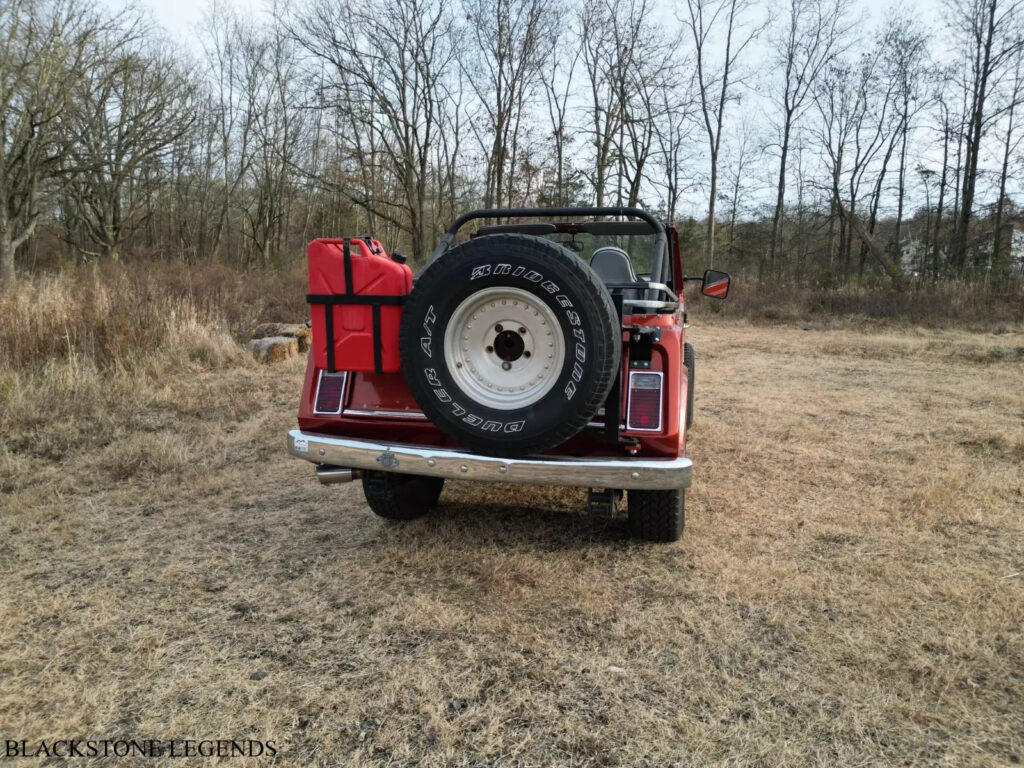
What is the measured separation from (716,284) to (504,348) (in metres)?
2.19

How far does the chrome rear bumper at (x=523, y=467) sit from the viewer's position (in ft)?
8.45

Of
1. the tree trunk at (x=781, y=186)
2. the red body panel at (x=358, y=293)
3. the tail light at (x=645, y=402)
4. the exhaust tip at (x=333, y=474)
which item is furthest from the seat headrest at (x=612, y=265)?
the tree trunk at (x=781, y=186)

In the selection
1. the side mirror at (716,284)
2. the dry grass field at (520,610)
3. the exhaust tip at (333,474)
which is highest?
the side mirror at (716,284)

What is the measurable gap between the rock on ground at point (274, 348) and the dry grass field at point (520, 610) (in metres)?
3.28

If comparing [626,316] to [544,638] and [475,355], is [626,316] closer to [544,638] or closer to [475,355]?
[475,355]

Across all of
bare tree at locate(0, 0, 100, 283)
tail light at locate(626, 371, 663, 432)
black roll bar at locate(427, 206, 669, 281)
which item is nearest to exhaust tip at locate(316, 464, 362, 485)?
black roll bar at locate(427, 206, 669, 281)

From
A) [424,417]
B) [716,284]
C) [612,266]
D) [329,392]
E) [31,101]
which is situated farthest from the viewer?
[31,101]

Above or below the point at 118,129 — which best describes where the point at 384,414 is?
below

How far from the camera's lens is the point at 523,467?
259cm

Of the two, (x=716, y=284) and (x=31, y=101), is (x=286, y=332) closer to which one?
(x=716, y=284)

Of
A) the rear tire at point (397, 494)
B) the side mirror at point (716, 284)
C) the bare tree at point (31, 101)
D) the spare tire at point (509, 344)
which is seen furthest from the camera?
the bare tree at point (31, 101)

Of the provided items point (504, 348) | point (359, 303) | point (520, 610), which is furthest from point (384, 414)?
point (520, 610)

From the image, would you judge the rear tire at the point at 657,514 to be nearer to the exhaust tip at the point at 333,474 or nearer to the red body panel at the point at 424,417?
the red body panel at the point at 424,417

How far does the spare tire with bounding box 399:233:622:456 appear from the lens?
2510 mm
